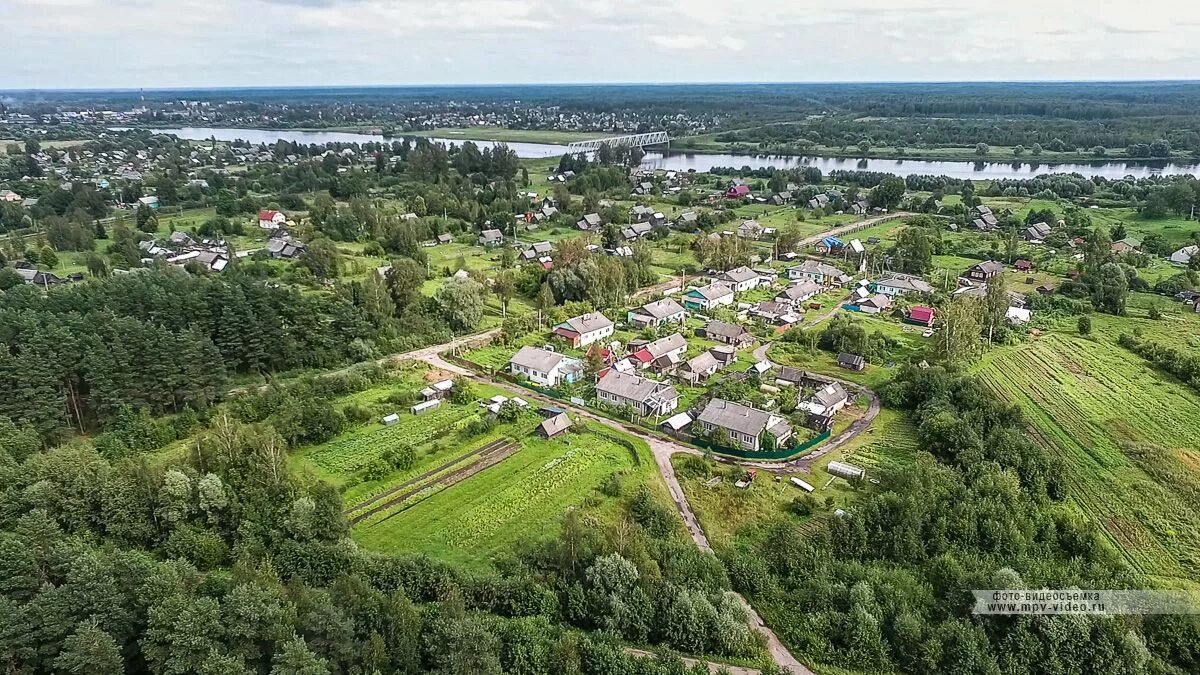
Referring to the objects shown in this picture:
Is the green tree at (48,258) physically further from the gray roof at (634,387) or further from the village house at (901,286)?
the village house at (901,286)

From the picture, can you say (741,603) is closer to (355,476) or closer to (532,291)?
(355,476)

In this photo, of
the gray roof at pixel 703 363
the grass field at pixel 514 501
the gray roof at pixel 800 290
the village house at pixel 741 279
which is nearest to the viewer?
the grass field at pixel 514 501

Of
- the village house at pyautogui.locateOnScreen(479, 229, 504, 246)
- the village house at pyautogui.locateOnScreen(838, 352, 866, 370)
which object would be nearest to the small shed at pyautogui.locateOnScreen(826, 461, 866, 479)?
the village house at pyautogui.locateOnScreen(838, 352, 866, 370)

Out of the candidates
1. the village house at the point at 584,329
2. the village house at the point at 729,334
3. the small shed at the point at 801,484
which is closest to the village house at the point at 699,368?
the village house at the point at 729,334

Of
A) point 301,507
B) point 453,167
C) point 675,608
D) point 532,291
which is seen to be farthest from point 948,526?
point 453,167

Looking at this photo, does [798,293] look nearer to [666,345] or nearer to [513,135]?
[666,345]

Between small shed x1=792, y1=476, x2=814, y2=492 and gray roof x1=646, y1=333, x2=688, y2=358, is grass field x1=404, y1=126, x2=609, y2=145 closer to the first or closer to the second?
gray roof x1=646, y1=333, x2=688, y2=358
